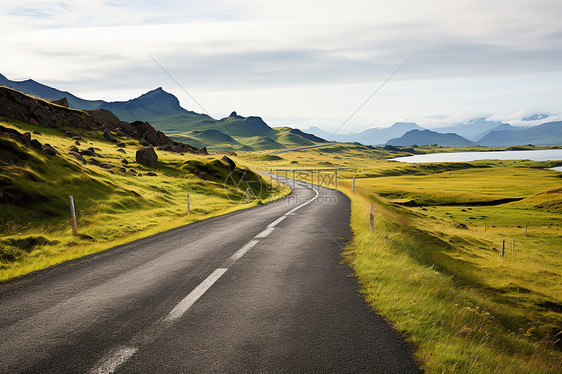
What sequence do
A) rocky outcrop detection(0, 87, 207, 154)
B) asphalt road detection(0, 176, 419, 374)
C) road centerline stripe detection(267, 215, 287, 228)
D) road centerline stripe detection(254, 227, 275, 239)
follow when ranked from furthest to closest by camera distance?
rocky outcrop detection(0, 87, 207, 154) < road centerline stripe detection(267, 215, 287, 228) < road centerline stripe detection(254, 227, 275, 239) < asphalt road detection(0, 176, 419, 374)

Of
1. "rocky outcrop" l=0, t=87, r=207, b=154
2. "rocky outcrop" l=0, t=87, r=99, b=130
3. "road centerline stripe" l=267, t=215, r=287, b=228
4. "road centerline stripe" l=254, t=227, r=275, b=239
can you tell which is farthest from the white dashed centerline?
"rocky outcrop" l=0, t=87, r=99, b=130

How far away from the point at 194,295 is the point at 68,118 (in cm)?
9041

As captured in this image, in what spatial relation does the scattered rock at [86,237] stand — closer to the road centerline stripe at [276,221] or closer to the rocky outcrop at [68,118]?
the road centerline stripe at [276,221]

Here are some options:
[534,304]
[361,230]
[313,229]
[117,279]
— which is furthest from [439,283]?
[534,304]

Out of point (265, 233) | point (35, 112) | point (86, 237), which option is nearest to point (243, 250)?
point (265, 233)

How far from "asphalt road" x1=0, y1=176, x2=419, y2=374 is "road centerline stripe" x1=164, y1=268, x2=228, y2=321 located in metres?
0.02

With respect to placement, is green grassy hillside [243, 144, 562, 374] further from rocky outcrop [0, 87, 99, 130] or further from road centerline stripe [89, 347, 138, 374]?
rocky outcrop [0, 87, 99, 130]

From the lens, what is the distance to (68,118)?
79.9 metres

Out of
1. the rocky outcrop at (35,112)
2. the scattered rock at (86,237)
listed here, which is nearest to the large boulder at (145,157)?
the rocky outcrop at (35,112)

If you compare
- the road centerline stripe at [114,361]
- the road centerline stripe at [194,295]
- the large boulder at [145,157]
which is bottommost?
the road centerline stripe at [194,295]

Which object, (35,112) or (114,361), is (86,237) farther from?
(35,112)

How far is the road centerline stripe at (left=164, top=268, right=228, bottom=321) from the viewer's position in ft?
19.9

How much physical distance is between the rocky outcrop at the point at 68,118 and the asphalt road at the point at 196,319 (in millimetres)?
71881

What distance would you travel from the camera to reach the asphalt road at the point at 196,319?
453 centimetres
